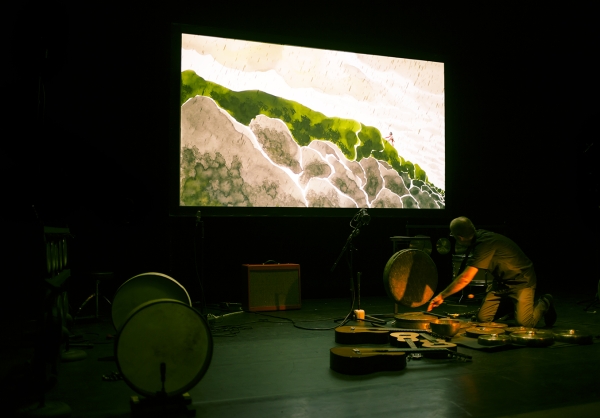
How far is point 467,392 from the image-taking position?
301 cm

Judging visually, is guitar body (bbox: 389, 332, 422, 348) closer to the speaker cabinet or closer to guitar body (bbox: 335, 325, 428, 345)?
guitar body (bbox: 335, 325, 428, 345)

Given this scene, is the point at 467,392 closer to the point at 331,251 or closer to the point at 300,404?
the point at 300,404

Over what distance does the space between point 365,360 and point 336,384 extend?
11.6 inches

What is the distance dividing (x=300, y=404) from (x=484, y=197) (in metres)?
5.86

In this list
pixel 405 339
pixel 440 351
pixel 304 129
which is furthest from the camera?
pixel 304 129

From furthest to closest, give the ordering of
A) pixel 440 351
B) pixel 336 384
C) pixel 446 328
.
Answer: pixel 446 328
pixel 440 351
pixel 336 384

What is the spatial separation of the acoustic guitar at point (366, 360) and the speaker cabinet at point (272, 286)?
8.57ft

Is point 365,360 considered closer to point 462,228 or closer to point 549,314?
point 462,228

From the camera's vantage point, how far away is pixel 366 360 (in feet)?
11.1

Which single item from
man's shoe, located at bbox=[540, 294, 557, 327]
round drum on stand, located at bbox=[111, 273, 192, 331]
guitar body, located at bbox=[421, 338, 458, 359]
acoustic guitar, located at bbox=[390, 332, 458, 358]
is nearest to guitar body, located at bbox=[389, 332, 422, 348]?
acoustic guitar, located at bbox=[390, 332, 458, 358]

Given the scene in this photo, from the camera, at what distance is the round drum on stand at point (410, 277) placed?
206 inches

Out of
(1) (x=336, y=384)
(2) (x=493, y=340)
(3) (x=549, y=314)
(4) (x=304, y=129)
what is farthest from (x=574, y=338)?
(4) (x=304, y=129)

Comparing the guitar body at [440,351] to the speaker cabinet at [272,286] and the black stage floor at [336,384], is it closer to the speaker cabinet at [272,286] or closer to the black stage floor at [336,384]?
the black stage floor at [336,384]

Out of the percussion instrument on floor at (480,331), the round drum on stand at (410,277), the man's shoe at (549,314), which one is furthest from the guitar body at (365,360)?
the man's shoe at (549,314)
